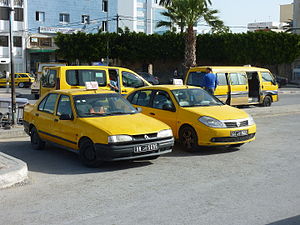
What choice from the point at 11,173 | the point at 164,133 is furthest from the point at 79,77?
the point at 11,173

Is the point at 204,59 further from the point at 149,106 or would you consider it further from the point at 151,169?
the point at 151,169

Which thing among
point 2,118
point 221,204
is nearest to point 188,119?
point 221,204

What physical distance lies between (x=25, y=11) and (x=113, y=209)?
169 feet

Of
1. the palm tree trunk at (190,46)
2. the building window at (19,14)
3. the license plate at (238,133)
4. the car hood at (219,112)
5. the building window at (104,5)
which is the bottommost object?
the license plate at (238,133)

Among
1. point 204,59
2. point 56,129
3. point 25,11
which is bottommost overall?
point 56,129

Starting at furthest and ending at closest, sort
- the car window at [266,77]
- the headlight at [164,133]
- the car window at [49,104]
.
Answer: the car window at [266,77] < the car window at [49,104] < the headlight at [164,133]

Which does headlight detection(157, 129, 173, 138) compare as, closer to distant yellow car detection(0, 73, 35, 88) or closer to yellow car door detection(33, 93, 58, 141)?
yellow car door detection(33, 93, 58, 141)

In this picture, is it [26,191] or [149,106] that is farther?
[149,106]

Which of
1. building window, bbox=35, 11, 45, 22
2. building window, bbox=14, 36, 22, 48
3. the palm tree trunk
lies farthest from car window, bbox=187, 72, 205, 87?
building window, bbox=35, 11, 45, 22

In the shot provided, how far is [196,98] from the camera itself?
10469mm

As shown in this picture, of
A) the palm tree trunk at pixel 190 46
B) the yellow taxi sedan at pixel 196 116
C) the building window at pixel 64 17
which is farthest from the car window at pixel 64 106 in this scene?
the building window at pixel 64 17

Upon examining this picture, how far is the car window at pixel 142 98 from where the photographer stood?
10938mm

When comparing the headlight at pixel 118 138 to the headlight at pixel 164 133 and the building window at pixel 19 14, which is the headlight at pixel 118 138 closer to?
the headlight at pixel 164 133

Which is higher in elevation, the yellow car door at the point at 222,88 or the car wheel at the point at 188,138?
the yellow car door at the point at 222,88
